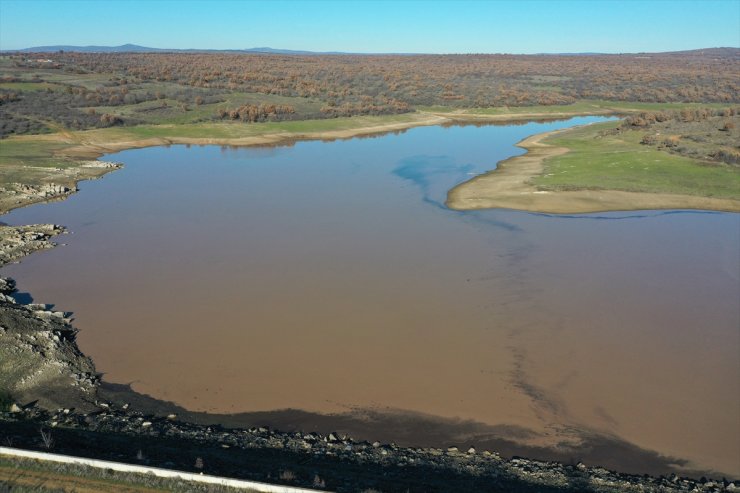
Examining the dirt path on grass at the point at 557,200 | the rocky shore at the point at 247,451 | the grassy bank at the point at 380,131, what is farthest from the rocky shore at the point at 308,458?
the grassy bank at the point at 380,131

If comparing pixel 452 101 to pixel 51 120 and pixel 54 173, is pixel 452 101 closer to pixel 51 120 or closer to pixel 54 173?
pixel 51 120

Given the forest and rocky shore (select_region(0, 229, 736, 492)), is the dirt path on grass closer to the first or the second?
rocky shore (select_region(0, 229, 736, 492))

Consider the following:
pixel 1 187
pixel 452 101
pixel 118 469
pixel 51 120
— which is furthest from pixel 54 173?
pixel 452 101

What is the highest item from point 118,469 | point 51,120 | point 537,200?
point 51,120

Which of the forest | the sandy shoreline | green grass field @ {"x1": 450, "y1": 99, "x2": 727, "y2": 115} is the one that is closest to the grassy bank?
the sandy shoreline

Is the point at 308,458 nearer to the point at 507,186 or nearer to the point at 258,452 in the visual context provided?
the point at 258,452
